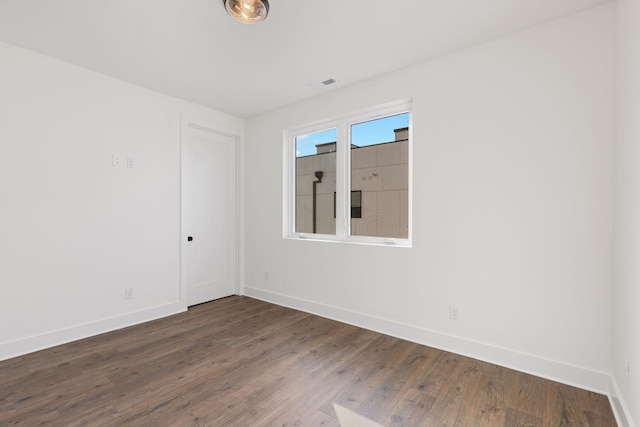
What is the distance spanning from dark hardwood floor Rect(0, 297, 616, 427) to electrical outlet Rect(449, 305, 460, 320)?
0.32 metres

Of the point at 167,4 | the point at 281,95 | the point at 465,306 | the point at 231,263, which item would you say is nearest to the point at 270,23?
the point at 167,4

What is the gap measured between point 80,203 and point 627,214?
167 inches

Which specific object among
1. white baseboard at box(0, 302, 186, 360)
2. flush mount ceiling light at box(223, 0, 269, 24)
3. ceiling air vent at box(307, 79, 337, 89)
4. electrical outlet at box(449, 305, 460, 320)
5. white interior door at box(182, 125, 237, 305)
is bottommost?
white baseboard at box(0, 302, 186, 360)

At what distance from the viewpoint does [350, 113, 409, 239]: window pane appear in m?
3.04

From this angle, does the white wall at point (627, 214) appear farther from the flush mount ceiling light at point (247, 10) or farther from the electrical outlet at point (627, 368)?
the flush mount ceiling light at point (247, 10)

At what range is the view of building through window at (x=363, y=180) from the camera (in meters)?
3.07

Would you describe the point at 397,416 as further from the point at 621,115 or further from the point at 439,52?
the point at 439,52

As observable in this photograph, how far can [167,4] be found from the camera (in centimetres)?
201

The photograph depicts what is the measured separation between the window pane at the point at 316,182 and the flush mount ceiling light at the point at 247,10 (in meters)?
1.74

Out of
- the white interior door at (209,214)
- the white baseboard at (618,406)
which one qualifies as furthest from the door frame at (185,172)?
the white baseboard at (618,406)

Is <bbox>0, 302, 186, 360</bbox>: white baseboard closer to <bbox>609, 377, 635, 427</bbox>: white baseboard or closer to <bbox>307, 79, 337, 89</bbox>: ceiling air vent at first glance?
<bbox>307, 79, 337, 89</bbox>: ceiling air vent

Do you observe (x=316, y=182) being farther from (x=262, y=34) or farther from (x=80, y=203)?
(x=80, y=203)

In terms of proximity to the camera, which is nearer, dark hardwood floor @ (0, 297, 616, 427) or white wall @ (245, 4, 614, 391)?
dark hardwood floor @ (0, 297, 616, 427)

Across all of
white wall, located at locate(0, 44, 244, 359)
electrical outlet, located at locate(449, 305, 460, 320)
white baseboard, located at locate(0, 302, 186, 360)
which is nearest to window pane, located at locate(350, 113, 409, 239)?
electrical outlet, located at locate(449, 305, 460, 320)
